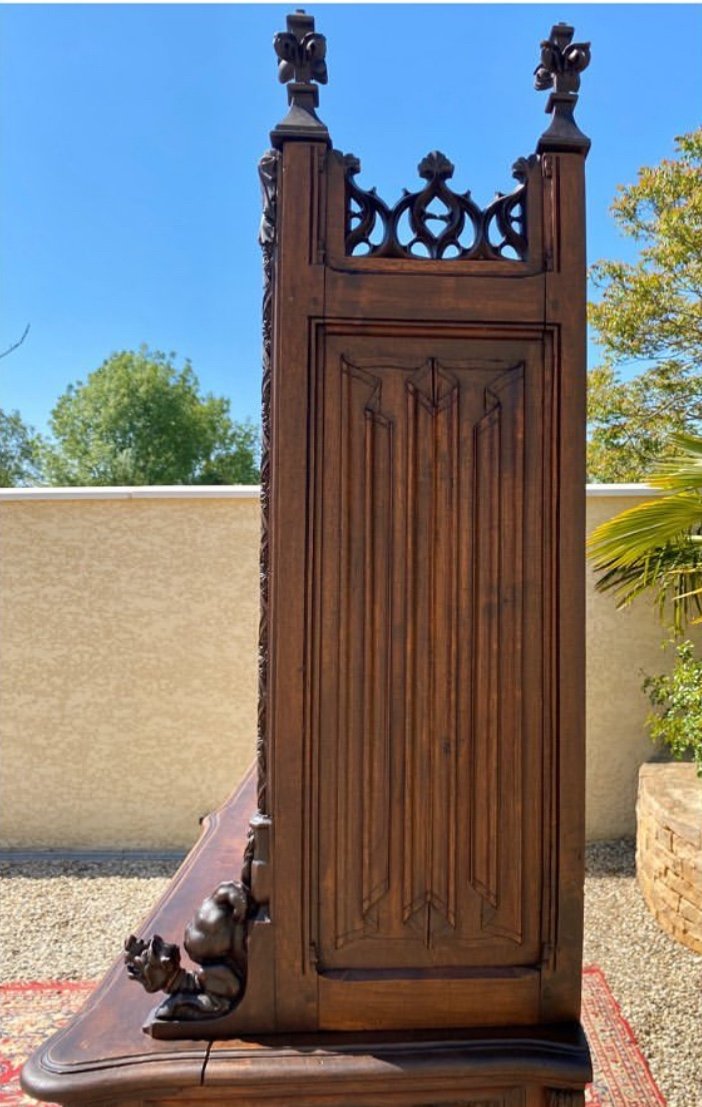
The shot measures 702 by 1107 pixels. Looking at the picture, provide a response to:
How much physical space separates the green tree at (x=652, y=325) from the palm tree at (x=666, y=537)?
9.84 feet

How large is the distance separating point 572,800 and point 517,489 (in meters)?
0.57

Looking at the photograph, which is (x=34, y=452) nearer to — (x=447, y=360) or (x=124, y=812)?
(x=124, y=812)

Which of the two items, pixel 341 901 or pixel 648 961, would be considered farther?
pixel 648 961

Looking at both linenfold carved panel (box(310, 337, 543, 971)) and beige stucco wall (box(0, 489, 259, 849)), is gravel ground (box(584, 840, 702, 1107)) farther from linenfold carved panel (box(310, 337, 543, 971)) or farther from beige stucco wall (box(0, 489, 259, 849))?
beige stucco wall (box(0, 489, 259, 849))

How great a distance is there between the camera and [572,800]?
1.16 metres

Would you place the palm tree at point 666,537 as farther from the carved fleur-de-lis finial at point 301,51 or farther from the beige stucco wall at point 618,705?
the carved fleur-de-lis finial at point 301,51

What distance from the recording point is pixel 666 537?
3.42 metres

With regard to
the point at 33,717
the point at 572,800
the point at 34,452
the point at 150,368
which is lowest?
the point at 33,717

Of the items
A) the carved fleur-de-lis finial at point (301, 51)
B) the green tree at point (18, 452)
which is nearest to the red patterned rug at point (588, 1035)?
the carved fleur-de-lis finial at point (301, 51)

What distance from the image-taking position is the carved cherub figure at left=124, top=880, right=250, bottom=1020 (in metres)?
1.12

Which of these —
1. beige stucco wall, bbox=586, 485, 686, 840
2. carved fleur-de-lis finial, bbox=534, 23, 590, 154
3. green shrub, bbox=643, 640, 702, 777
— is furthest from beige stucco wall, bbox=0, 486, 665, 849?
carved fleur-de-lis finial, bbox=534, 23, 590, 154

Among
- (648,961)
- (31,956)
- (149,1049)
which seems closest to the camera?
(149,1049)

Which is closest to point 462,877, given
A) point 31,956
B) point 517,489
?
point 517,489

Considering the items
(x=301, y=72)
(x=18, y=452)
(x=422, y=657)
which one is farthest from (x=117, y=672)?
(x=18, y=452)
